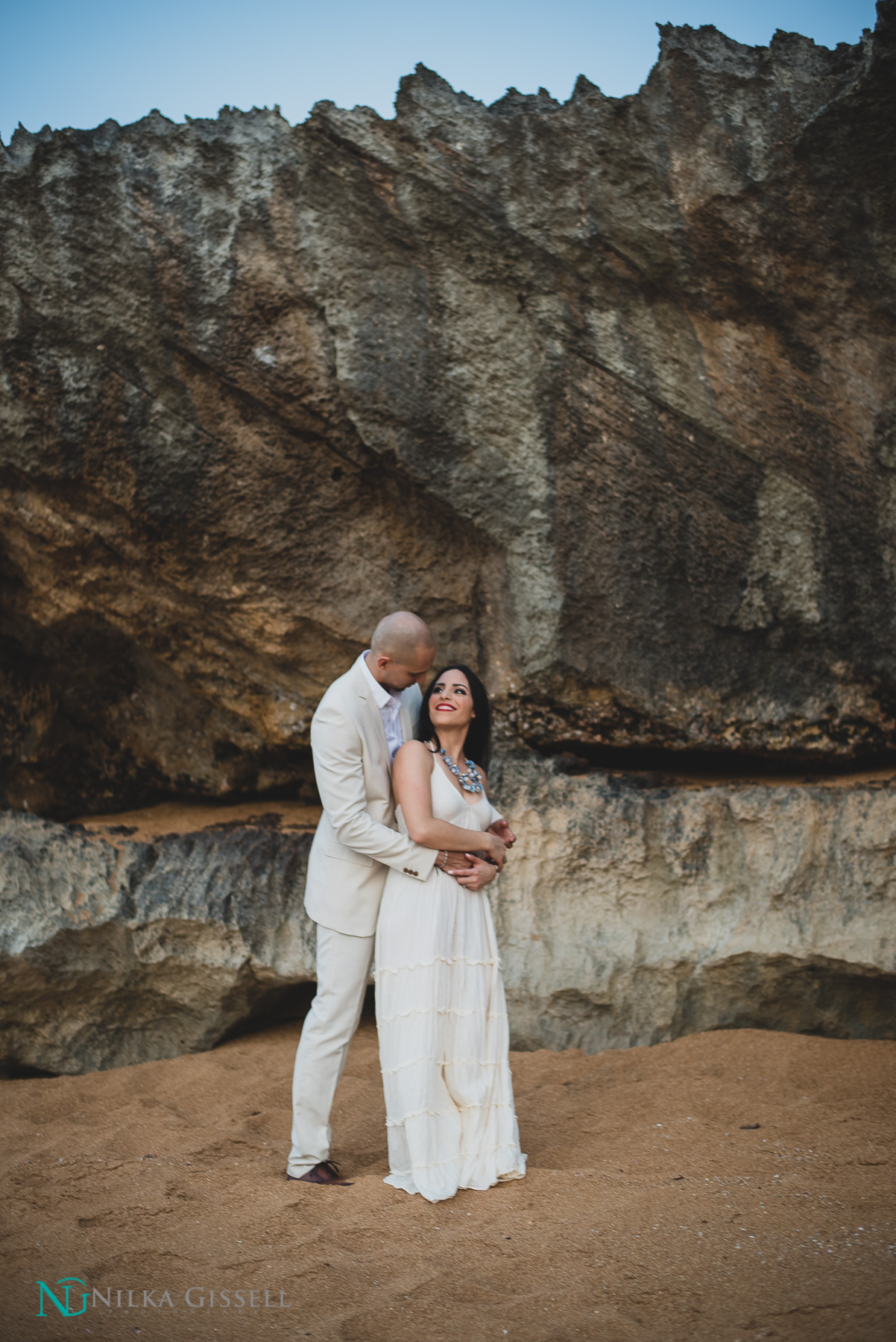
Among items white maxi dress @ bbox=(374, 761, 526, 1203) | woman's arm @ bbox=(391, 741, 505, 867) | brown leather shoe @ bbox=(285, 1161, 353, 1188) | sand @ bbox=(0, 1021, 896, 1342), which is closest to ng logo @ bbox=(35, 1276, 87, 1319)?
sand @ bbox=(0, 1021, 896, 1342)

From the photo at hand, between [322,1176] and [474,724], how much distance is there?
5.51 ft

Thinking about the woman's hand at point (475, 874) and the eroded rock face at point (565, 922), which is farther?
the eroded rock face at point (565, 922)

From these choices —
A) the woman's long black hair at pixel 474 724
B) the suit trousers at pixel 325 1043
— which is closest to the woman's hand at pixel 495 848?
the woman's long black hair at pixel 474 724

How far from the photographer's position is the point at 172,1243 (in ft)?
9.59

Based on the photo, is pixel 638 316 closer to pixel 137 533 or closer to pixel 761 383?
pixel 761 383

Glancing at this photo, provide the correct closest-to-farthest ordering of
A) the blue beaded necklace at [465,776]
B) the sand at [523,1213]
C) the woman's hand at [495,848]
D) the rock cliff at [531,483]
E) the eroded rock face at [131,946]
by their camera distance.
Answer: the sand at [523,1213], the woman's hand at [495,848], the blue beaded necklace at [465,776], the rock cliff at [531,483], the eroded rock face at [131,946]

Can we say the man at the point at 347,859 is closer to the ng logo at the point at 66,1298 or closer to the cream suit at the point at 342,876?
the cream suit at the point at 342,876

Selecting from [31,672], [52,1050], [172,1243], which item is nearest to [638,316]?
[31,672]

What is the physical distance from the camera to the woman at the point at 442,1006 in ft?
Result: 10.6

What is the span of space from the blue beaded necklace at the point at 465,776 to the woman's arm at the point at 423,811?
0.12 m

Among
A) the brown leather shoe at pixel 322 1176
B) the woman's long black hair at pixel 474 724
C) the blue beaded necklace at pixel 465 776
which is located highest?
the woman's long black hair at pixel 474 724

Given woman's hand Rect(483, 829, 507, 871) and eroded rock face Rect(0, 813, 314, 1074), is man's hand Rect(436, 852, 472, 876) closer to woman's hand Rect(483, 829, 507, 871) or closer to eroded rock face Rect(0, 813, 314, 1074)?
woman's hand Rect(483, 829, 507, 871)

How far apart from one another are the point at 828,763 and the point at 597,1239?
2799 mm

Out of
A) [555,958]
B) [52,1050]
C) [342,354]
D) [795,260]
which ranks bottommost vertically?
[52,1050]
